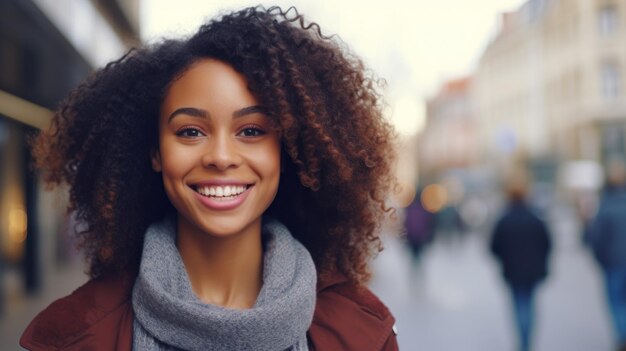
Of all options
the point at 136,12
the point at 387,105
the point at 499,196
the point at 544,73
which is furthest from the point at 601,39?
the point at 387,105

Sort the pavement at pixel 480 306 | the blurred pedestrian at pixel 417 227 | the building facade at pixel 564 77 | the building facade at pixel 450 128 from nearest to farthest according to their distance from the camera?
the pavement at pixel 480 306 → the blurred pedestrian at pixel 417 227 → the building facade at pixel 564 77 → the building facade at pixel 450 128

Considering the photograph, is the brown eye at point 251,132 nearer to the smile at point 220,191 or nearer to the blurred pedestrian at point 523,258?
the smile at point 220,191

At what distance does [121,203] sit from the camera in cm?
205

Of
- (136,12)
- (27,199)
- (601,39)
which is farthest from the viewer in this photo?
(601,39)

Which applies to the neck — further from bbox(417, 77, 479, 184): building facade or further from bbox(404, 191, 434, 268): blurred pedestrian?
bbox(417, 77, 479, 184): building facade

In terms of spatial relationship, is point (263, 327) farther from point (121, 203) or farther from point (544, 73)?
point (544, 73)

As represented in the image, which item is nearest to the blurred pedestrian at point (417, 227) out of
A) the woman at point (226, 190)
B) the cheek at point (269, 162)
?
the woman at point (226, 190)

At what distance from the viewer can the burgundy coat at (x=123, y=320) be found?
1842 millimetres

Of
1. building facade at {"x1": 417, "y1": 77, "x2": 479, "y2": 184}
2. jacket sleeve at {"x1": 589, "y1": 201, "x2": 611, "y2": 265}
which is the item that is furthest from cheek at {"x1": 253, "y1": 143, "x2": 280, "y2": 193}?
building facade at {"x1": 417, "y1": 77, "x2": 479, "y2": 184}

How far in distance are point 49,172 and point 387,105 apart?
3.39 feet

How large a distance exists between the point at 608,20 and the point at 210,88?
3512 centimetres

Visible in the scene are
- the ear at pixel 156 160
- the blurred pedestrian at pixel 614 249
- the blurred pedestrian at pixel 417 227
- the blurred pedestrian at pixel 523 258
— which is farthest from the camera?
the blurred pedestrian at pixel 417 227

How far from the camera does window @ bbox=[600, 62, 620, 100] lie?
112ft

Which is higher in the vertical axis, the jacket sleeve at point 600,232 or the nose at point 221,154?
the nose at point 221,154
